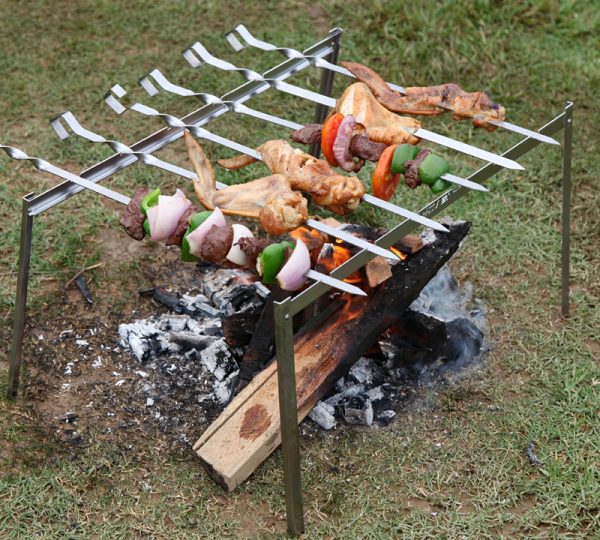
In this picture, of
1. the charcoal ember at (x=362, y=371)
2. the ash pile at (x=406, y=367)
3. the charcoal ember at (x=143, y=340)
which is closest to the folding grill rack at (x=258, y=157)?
the charcoal ember at (x=143, y=340)

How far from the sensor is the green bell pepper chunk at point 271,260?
3119mm

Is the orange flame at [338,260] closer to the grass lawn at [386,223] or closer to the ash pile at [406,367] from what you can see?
the ash pile at [406,367]

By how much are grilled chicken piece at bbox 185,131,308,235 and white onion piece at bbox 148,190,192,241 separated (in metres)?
0.12

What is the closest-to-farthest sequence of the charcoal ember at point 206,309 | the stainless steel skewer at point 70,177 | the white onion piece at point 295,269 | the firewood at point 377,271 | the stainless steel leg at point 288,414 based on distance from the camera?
the stainless steel leg at point 288,414
the white onion piece at point 295,269
the stainless steel skewer at point 70,177
the firewood at point 377,271
the charcoal ember at point 206,309

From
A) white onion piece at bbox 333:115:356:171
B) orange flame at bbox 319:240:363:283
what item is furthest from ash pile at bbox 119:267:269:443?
white onion piece at bbox 333:115:356:171

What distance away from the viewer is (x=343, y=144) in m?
3.57

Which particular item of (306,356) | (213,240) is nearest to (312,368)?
(306,356)

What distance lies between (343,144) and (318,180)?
0.87 feet

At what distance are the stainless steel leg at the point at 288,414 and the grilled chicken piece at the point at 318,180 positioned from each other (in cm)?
65

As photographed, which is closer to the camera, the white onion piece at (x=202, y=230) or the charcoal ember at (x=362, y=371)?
the white onion piece at (x=202, y=230)

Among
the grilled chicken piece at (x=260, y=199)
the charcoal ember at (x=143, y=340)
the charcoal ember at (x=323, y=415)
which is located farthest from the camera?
the charcoal ember at (x=143, y=340)

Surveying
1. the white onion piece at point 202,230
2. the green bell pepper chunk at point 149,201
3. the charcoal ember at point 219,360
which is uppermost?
the green bell pepper chunk at point 149,201

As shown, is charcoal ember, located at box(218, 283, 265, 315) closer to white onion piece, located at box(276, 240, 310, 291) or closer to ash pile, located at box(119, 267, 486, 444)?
ash pile, located at box(119, 267, 486, 444)

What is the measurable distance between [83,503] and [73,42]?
3.92 metres
